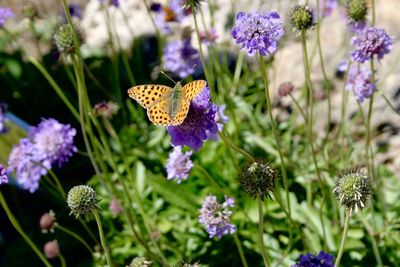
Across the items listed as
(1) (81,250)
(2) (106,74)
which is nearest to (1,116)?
(1) (81,250)

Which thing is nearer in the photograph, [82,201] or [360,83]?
[82,201]

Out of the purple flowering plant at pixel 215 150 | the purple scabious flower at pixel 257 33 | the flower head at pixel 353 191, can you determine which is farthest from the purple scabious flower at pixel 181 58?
the flower head at pixel 353 191

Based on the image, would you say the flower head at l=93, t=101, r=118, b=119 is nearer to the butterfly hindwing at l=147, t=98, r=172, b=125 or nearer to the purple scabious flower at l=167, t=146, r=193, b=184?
the purple scabious flower at l=167, t=146, r=193, b=184

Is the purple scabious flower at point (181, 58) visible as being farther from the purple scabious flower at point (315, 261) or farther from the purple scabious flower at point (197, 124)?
the purple scabious flower at point (315, 261)

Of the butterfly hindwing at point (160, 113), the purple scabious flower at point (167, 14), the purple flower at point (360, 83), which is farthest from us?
the purple scabious flower at point (167, 14)

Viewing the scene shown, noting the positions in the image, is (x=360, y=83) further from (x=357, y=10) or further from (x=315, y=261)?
(x=315, y=261)

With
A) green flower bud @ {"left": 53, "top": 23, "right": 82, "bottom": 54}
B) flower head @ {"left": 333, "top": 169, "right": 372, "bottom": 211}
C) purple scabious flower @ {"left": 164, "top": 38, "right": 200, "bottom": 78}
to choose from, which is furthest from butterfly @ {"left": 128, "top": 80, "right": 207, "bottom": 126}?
purple scabious flower @ {"left": 164, "top": 38, "right": 200, "bottom": 78}

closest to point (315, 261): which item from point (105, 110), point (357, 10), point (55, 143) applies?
point (357, 10)
